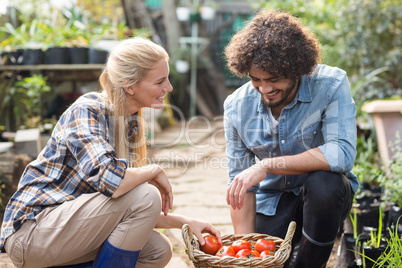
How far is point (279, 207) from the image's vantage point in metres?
2.21

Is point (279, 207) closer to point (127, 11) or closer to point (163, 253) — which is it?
point (163, 253)

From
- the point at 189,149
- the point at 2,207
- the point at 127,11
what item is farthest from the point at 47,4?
the point at 2,207

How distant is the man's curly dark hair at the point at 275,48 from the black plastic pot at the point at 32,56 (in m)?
3.38

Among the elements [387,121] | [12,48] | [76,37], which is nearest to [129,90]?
[387,121]

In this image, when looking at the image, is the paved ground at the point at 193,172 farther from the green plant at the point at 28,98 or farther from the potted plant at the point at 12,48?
the potted plant at the point at 12,48

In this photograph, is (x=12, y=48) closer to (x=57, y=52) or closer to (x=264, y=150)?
(x=57, y=52)

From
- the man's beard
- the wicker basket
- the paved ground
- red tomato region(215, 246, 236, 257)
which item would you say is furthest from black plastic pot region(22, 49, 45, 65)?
red tomato region(215, 246, 236, 257)

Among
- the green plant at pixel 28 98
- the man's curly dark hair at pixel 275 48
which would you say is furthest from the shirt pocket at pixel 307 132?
the green plant at pixel 28 98

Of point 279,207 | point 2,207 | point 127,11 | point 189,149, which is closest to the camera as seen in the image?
point 279,207

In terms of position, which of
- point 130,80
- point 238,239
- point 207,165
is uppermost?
point 130,80

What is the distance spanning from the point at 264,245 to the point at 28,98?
3754 mm

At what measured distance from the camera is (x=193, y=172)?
4.38 metres

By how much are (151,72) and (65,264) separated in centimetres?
85

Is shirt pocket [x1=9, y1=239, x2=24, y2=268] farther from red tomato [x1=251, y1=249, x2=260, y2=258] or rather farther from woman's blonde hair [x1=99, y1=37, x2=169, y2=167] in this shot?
red tomato [x1=251, y1=249, x2=260, y2=258]
